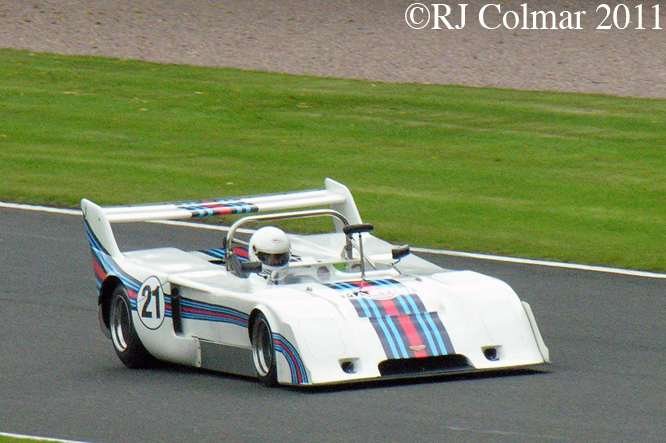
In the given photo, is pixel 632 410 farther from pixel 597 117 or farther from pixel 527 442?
pixel 597 117

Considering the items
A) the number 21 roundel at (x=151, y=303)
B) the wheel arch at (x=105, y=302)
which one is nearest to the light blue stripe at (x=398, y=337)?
the number 21 roundel at (x=151, y=303)

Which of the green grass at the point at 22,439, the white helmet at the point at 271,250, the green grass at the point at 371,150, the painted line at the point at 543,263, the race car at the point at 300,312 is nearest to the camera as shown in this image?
the green grass at the point at 22,439

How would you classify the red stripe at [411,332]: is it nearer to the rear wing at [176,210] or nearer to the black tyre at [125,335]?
the rear wing at [176,210]

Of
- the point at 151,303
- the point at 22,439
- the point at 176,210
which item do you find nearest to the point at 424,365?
the point at 151,303

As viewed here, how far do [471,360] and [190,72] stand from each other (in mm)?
15642

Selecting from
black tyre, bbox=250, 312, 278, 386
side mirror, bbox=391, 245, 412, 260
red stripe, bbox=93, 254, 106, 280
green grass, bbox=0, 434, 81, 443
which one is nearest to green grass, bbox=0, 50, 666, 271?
side mirror, bbox=391, 245, 412, 260

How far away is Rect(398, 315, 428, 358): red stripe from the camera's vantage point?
319 inches

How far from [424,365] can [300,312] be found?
33.0 inches

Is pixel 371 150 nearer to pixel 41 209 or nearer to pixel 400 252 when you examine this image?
pixel 41 209

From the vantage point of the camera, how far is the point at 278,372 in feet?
26.5

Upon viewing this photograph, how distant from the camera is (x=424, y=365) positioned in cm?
826

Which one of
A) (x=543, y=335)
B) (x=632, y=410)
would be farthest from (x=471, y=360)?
(x=543, y=335)

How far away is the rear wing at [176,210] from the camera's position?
9461 mm

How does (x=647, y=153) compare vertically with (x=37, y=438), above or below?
above
